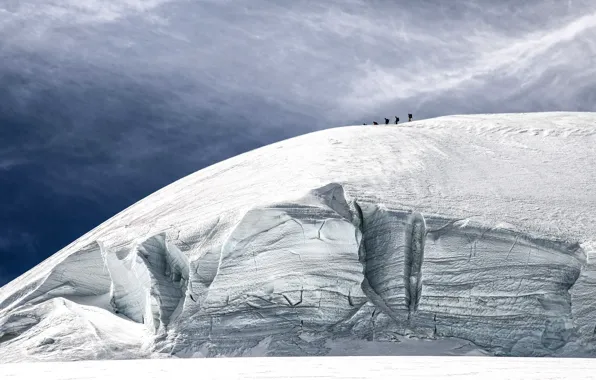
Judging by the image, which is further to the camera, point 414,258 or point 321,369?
point 414,258

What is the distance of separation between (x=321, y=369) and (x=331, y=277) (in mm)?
4778

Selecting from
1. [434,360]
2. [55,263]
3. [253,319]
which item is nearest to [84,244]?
[55,263]

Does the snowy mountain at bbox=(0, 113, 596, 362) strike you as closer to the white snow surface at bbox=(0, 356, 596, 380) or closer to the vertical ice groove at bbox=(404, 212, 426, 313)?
the vertical ice groove at bbox=(404, 212, 426, 313)

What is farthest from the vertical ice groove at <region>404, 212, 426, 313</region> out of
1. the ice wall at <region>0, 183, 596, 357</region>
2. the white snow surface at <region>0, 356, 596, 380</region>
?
the white snow surface at <region>0, 356, 596, 380</region>

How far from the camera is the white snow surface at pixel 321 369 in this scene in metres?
10.4

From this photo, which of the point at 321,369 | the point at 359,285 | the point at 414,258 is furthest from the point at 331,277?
Result: the point at 321,369

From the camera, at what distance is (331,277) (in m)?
15.6

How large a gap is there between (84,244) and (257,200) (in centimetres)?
483

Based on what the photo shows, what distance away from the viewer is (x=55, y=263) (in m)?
18.8

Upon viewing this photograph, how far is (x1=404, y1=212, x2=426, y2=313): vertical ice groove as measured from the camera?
15977 mm

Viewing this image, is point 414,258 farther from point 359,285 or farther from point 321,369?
point 321,369

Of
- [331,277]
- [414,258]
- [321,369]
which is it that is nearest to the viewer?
[321,369]

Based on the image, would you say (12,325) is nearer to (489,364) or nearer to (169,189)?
(169,189)

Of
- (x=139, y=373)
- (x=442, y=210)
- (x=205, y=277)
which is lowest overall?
(x=139, y=373)
